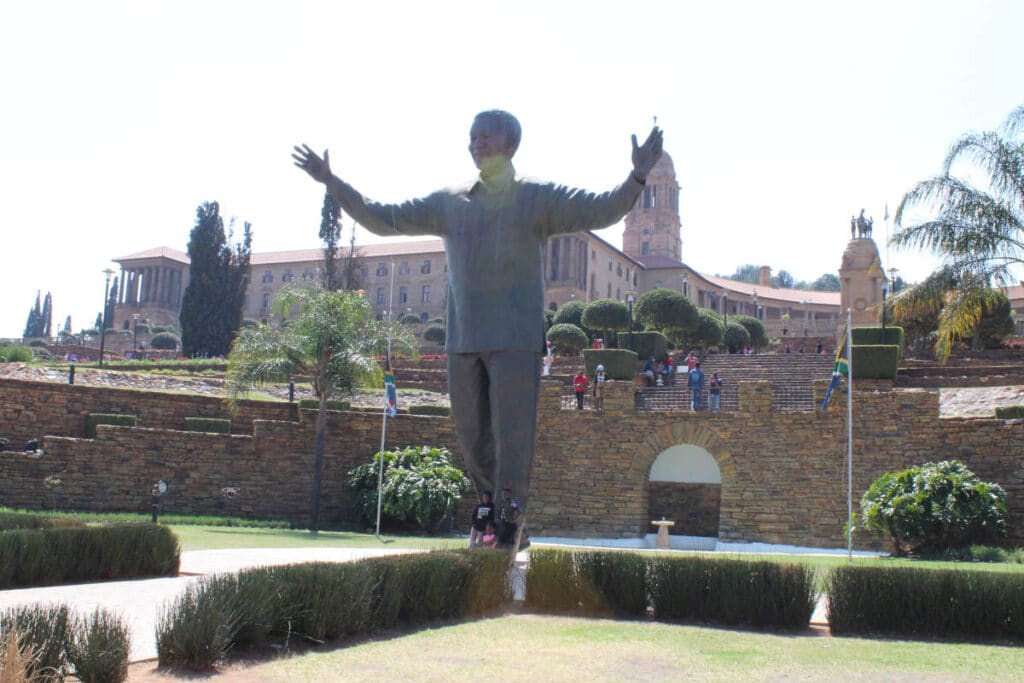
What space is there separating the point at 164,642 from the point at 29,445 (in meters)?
17.1

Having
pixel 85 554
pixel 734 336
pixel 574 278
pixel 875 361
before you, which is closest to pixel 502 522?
pixel 85 554

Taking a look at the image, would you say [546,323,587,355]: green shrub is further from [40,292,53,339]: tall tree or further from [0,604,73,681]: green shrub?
[40,292,53,339]: tall tree

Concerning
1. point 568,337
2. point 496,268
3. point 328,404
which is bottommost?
point 328,404

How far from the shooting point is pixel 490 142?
6234mm

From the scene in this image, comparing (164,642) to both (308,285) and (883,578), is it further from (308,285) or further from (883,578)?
(308,285)

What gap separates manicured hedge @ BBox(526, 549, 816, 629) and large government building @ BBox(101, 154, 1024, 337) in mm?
63608

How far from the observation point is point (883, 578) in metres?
5.88

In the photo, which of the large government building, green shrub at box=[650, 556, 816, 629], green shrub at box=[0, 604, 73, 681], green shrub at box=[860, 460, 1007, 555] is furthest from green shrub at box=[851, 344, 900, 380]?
the large government building

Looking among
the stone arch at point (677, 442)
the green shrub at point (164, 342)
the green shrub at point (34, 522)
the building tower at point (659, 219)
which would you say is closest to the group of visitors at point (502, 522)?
the green shrub at point (34, 522)

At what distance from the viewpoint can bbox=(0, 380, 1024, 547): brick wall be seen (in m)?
19.1

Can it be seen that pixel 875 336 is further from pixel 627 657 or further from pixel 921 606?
pixel 627 657

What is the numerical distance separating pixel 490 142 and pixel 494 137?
0.04 m

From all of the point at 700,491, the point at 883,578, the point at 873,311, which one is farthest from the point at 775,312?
the point at 883,578

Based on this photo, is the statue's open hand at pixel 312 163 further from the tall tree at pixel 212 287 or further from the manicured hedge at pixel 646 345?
the tall tree at pixel 212 287
